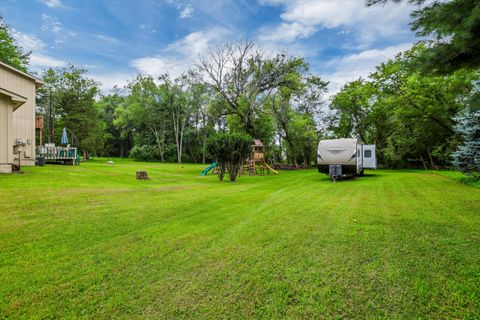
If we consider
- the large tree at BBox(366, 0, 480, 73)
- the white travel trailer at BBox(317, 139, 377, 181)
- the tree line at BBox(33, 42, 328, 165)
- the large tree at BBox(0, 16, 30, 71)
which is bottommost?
the white travel trailer at BBox(317, 139, 377, 181)

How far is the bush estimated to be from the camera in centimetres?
1243

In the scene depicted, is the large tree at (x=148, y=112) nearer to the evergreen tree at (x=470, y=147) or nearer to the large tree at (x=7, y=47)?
the large tree at (x=7, y=47)

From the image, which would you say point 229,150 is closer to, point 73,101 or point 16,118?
point 16,118

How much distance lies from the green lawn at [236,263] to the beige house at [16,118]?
21.5ft

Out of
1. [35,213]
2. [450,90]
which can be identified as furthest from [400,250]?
[450,90]

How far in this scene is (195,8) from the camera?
13648 mm

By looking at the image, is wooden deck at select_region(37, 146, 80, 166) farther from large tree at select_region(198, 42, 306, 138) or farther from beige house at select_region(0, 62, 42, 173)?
large tree at select_region(198, 42, 306, 138)

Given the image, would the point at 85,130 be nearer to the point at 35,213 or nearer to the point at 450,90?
the point at 35,213

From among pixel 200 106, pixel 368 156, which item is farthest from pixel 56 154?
pixel 200 106

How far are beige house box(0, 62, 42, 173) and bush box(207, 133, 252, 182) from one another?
8246mm

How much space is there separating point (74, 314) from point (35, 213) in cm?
390

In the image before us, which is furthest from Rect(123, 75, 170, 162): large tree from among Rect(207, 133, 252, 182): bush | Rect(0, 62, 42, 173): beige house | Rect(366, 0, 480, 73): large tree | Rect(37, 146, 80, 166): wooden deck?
Rect(366, 0, 480, 73): large tree

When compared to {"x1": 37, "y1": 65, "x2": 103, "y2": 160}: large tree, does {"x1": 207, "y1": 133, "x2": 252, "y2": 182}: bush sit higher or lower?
Result: lower

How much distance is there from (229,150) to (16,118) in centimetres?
1251
